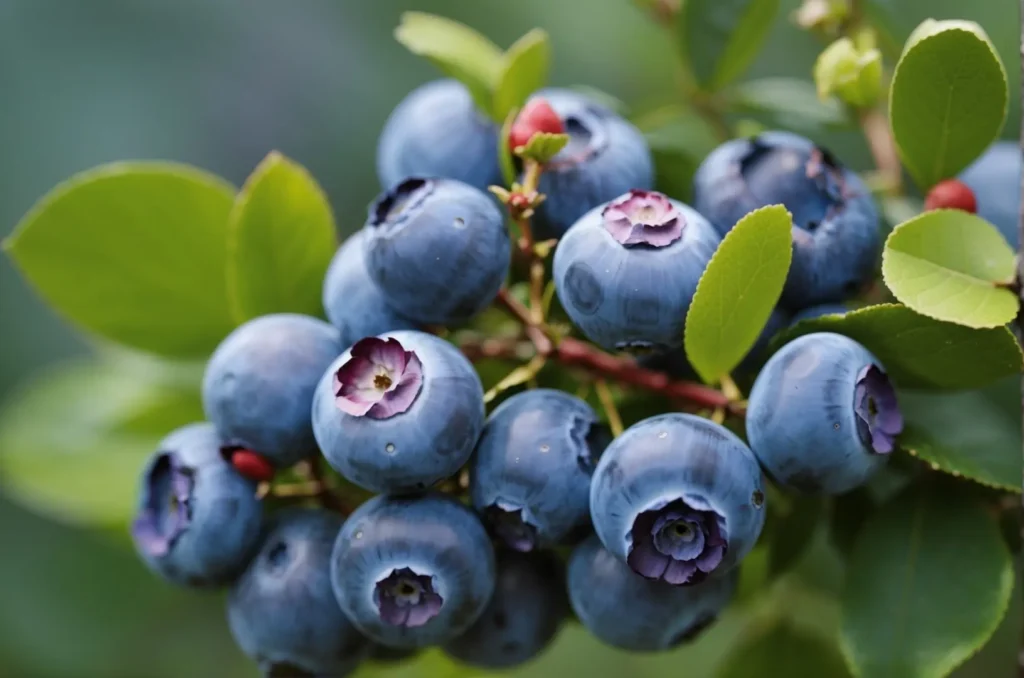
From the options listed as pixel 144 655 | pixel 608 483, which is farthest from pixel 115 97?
Result: pixel 608 483

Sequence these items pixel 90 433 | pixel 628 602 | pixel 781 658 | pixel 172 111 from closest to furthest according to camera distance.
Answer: pixel 628 602 → pixel 781 658 → pixel 90 433 → pixel 172 111

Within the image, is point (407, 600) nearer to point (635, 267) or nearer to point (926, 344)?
point (635, 267)

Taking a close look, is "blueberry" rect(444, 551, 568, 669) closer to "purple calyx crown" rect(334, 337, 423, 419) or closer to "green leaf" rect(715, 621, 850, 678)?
"purple calyx crown" rect(334, 337, 423, 419)

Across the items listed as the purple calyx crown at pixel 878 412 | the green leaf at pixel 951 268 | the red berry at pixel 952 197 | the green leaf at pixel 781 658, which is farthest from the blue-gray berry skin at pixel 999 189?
the green leaf at pixel 781 658

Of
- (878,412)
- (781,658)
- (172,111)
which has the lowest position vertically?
(781,658)

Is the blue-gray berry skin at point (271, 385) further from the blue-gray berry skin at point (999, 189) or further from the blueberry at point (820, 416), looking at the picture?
the blue-gray berry skin at point (999, 189)

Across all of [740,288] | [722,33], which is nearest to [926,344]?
[740,288]

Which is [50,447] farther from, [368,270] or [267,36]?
[267,36]

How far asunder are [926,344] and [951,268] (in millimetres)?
72

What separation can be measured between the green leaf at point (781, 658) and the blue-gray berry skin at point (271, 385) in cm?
76

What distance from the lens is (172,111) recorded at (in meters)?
3.12

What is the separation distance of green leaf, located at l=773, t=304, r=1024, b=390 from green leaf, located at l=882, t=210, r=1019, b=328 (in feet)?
0.09

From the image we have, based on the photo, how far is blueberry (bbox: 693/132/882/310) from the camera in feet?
3.48

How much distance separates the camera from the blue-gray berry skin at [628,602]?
102 centimetres
